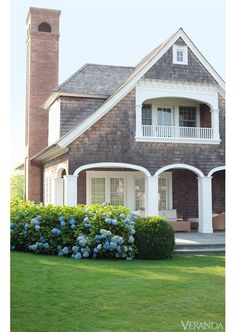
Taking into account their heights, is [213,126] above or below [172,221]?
above

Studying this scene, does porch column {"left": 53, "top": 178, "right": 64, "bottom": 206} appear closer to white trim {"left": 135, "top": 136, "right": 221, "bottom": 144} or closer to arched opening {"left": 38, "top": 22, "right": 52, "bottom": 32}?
white trim {"left": 135, "top": 136, "right": 221, "bottom": 144}

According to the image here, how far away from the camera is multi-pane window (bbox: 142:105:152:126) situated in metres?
17.8

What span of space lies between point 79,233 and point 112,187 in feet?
24.9

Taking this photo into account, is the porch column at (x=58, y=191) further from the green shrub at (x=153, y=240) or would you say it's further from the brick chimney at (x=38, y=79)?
the green shrub at (x=153, y=240)

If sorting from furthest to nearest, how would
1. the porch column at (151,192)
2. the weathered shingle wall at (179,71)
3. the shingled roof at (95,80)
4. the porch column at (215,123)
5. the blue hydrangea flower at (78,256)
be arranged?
the shingled roof at (95,80)
the porch column at (215,123)
the weathered shingle wall at (179,71)
the porch column at (151,192)
the blue hydrangea flower at (78,256)

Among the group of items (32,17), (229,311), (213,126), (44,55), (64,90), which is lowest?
(229,311)

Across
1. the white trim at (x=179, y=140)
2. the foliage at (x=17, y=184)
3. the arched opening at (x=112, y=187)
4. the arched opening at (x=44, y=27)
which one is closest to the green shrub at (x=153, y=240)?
the white trim at (x=179, y=140)

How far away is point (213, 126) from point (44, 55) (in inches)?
372

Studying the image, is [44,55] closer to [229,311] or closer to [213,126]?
[213,126]

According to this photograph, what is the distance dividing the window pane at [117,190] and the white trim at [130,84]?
3596 mm

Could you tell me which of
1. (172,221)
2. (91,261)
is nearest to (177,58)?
(172,221)

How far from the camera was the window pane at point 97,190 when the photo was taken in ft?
58.5

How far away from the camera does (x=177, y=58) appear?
16.8 m

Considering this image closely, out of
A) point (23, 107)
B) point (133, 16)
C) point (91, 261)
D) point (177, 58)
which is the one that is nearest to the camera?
point (133, 16)
